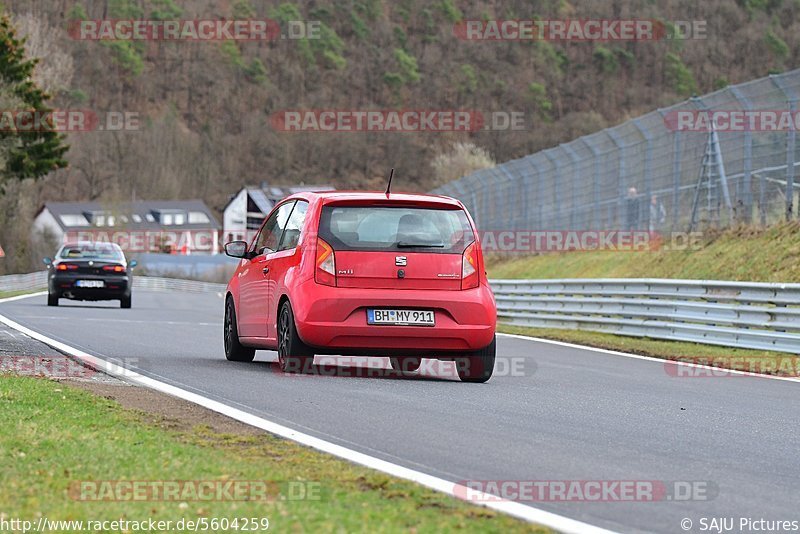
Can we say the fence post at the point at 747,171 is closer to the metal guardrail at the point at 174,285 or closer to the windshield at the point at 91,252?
the windshield at the point at 91,252

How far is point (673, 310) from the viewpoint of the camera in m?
19.7

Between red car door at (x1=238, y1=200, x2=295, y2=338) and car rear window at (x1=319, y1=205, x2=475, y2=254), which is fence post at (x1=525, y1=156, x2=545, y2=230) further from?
car rear window at (x1=319, y1=205, x2=475, y2=254)

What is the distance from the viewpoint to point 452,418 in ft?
29.9

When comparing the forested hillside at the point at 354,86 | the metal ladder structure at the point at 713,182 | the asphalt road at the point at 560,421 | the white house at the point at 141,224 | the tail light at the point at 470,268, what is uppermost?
the forested hillside at the point at 354,86

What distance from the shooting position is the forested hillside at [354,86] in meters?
137

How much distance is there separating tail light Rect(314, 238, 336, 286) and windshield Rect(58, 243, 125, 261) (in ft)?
63.4

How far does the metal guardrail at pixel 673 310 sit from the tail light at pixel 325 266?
22.5ft

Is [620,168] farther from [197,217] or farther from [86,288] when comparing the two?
[197,217]

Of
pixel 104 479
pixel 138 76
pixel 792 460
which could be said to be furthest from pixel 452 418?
pixel 138 76

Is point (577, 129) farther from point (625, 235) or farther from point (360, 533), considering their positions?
point (360, 533)

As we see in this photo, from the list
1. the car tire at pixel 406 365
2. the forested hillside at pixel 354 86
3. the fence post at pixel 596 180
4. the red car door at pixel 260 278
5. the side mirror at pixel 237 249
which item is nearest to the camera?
the red car door at pixel 260 278

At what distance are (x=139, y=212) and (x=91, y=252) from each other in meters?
112

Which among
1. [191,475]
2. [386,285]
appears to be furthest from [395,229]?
[191,475]

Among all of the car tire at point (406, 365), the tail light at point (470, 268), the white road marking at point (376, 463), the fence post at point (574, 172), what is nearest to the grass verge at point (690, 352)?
the car tire at point (406, 365)
